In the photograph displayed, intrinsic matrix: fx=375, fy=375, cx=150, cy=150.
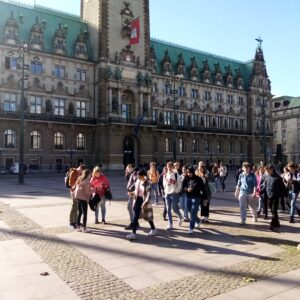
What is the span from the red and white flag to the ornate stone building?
159mm

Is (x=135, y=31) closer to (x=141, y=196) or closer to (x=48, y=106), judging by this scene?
(x=48, y=106)

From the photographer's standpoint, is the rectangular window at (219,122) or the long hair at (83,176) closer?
the long hair at (83,176)

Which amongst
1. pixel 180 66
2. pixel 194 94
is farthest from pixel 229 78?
pixel 180 66

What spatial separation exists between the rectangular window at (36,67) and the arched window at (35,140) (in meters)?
8.72

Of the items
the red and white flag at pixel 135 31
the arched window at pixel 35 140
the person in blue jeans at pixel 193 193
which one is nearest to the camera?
the person in blue jeans at pixel 193 193

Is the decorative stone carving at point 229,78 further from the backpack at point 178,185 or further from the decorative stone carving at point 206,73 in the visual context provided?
the backpack at point 178,185

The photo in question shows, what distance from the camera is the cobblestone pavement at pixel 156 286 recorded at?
6.48 m

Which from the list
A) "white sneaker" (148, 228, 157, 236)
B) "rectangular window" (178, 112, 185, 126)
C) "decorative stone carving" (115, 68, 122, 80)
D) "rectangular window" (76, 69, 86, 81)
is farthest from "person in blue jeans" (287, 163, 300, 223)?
"rectangular window" (178, 112, 185, 126)

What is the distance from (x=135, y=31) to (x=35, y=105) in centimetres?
1959

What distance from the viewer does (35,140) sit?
2085 inches

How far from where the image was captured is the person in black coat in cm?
1220

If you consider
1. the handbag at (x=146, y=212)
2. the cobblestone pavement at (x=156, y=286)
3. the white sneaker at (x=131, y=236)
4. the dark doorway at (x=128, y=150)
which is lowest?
the cobblestone pavement at (x=156, y=286)

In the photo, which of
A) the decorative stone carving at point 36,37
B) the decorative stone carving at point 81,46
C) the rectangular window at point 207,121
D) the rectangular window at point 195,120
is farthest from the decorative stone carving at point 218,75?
the decorative stone carving at point 36,37

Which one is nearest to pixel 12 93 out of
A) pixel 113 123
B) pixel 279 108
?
pixel 113 123
